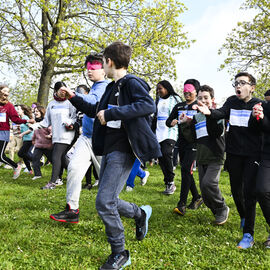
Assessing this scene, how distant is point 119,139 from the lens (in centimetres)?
330

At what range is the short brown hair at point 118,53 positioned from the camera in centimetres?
334

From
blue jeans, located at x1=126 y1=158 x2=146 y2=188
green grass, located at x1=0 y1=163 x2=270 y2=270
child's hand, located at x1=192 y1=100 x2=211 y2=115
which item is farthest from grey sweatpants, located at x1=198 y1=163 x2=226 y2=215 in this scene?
blue jeans, located at x1=126 y1=158 x2=146 y2=188

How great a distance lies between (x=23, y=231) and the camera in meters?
4.12

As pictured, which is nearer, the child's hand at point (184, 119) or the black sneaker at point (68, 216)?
the black sneaker at point (68, 216)

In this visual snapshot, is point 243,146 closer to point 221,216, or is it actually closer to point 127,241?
point 221,216

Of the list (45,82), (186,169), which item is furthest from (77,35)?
(186,169)

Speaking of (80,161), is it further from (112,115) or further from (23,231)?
(112,115)

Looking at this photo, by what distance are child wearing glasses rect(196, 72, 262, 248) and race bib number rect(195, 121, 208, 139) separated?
57 cm

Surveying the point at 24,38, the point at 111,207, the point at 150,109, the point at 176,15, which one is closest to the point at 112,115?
the point at 150,109

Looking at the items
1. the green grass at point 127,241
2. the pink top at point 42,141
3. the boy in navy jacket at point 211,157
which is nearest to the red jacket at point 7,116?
the pink top at point 42,141

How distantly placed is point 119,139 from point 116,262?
4.02 ft

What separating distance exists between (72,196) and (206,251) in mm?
1983

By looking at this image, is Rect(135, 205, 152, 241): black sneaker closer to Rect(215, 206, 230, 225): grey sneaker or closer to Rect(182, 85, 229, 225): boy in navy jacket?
Rect(182, 85, 229, 225): boy in navy jacket

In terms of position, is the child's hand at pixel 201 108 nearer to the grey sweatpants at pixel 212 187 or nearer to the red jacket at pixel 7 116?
the grey sweatpants at pixel 212 187
